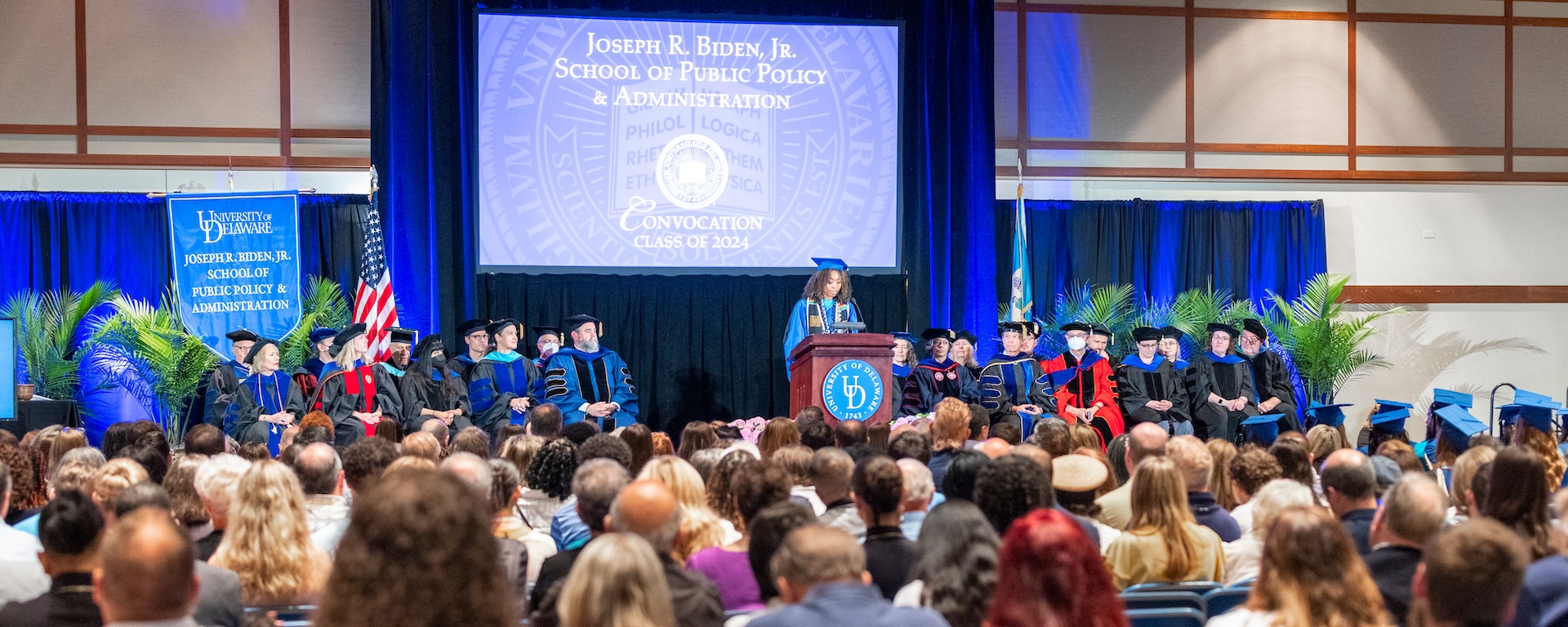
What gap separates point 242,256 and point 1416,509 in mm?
8589

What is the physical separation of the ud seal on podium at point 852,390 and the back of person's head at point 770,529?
4917mm

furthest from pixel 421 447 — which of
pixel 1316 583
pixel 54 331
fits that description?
pixel 54 331

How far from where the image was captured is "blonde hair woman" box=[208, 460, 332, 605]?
122 inches

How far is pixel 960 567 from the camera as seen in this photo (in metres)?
2.75

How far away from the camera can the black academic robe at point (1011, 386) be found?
9586 mm

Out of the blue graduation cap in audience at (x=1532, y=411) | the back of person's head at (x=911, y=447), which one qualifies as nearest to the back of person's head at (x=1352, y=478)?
the back of person's head at (x=911, y=447)

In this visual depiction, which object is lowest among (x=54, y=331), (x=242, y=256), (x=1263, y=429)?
(x=1263, y=429)

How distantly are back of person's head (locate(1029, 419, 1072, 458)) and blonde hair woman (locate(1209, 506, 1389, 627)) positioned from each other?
2776mm

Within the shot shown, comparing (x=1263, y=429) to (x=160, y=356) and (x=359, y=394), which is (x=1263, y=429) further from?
(x=160, y=356)

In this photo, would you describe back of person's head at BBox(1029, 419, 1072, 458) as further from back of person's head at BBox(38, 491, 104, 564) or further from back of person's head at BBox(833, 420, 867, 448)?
back of person's head at BBox(38, 491, 104, 564)

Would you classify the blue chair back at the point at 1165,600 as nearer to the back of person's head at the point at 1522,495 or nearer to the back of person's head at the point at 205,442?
the back of person's head at the point at 1522,495

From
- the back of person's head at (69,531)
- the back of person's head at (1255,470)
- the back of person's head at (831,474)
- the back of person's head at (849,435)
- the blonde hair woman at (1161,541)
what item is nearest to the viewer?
the back of person's head at (69,531)

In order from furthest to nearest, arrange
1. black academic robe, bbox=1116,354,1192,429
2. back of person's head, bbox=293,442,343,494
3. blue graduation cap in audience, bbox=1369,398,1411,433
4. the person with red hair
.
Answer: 1. black academic robe, bbox=1116,354,1192,429
2. blue graduation cap in audience, bbox=1369,398,1411,433
3. back of person's head, bbox=293,442,343,494
4. the person with red hair

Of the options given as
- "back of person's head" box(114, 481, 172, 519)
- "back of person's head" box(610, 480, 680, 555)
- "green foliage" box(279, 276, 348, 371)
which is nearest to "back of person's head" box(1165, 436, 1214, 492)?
"back of person's head" box(610, 480, 680, 555)
